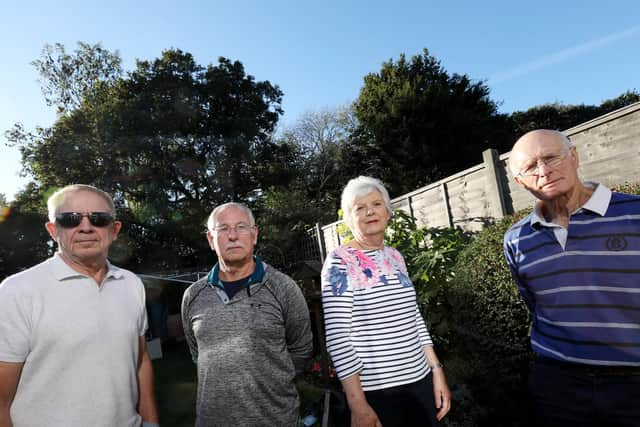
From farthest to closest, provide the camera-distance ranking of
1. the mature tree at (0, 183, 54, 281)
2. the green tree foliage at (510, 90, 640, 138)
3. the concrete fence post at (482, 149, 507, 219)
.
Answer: the green tree foliage at (510, 90, 640, 138) → the mature tree at (0, 183, 54, 281) → the concrete fence post at (482, 149, 507, 219)

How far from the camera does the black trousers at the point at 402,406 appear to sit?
5.36 feet

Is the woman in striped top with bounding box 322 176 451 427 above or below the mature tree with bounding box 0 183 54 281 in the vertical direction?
below

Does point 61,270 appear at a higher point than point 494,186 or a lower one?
lower

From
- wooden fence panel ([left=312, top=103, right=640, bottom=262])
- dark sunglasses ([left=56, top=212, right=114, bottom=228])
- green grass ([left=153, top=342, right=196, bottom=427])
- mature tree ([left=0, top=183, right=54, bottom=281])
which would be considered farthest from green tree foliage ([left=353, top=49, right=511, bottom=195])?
mature tree ([left=0, top=183, right=54, bottom=281])

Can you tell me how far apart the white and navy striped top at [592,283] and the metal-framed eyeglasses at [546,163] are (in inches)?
7.8

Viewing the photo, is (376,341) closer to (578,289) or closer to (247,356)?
(247,356)

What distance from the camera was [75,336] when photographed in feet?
4.85

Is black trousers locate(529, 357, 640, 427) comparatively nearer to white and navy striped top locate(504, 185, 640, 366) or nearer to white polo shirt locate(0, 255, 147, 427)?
white and navy striped top locate(504, 185, 640, 366)

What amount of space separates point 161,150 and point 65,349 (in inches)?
750

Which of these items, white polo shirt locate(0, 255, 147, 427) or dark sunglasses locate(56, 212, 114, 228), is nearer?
white polo shirt locate(0, 255, 147, 427)

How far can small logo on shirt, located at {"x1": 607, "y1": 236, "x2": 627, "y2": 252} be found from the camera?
4.88ft

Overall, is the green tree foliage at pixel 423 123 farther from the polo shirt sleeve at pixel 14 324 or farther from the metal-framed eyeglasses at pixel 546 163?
the polo shirt sleeve at pixel 14 324

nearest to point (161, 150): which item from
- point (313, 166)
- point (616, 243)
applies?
point (313, 166)

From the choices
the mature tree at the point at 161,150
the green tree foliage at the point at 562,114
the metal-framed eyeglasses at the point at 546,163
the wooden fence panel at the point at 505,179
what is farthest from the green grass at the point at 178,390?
the green tree foliage at the point at 562,114
